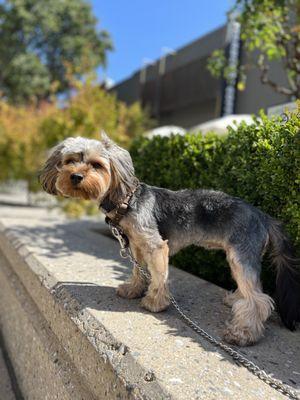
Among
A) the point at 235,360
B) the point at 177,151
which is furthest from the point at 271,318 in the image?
the point at 177,151

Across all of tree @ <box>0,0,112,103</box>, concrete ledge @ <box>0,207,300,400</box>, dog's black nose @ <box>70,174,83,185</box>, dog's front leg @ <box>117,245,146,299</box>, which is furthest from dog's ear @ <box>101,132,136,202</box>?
tree @ <box>0,0,112,103</box>

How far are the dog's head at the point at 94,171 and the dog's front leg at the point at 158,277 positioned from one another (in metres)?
0.51

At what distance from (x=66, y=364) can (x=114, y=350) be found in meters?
0.72

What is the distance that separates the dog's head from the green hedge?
4.12 feet

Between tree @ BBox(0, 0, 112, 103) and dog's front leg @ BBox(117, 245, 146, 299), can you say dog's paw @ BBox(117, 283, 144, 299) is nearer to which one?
dog's front leg @ BBox(117, 245, 146, 299)

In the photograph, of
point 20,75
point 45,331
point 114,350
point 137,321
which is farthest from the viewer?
point 20,75

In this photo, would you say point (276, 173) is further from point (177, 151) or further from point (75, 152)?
point (177, 151)

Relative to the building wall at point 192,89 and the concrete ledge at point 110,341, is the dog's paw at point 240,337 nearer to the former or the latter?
the concrete ledge at point 110,341

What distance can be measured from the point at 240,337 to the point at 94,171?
5.30 ft

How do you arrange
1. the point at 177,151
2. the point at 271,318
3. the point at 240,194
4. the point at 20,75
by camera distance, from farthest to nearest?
the point at 20,75 → the point at 177,151 → the point at 240,194 → the point at 271,318

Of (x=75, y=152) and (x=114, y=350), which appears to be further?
(x=75, y=152)

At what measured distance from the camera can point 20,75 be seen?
31.3 m

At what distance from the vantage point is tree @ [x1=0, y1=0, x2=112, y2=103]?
30.9m

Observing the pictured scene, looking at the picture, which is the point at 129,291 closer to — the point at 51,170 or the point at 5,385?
the point at 51,170
